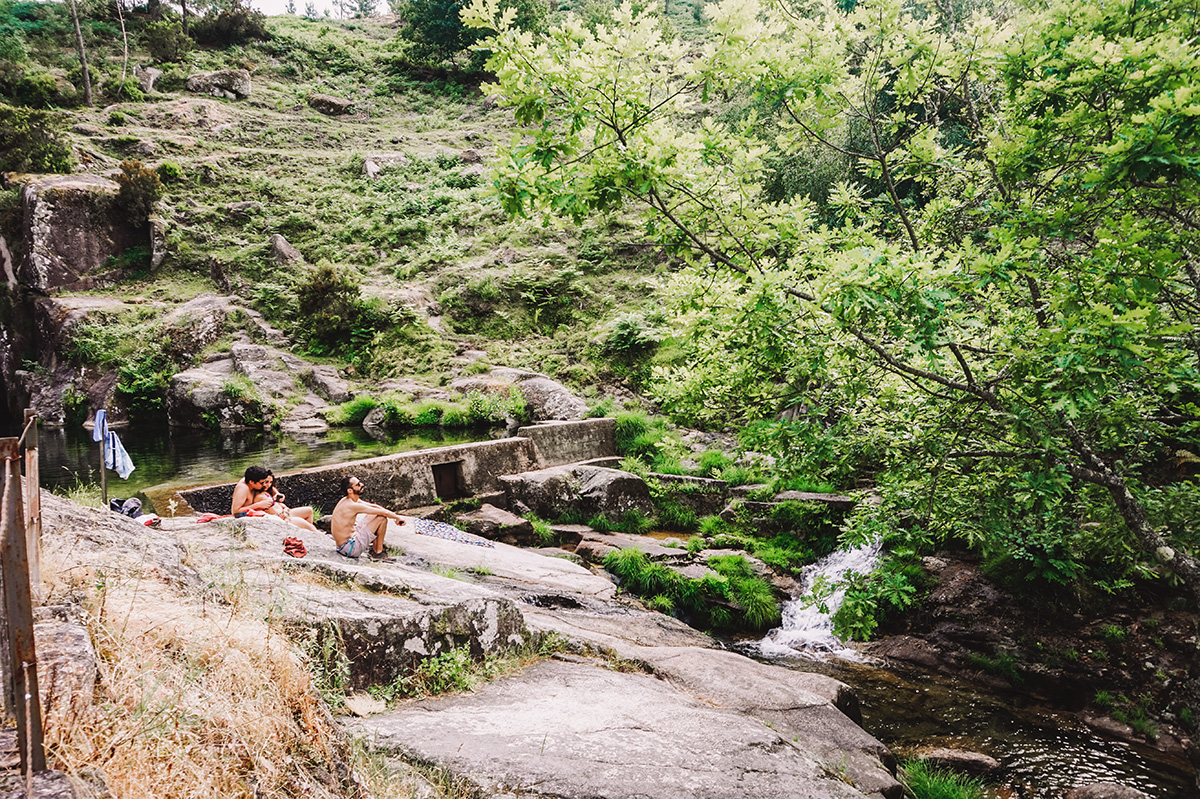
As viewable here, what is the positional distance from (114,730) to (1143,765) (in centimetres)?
890

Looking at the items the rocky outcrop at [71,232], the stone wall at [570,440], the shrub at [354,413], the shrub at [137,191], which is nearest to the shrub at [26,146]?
the rocky outcrop at [71,232]

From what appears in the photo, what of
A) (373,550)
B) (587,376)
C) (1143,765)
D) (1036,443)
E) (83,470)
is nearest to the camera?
(1036,443)

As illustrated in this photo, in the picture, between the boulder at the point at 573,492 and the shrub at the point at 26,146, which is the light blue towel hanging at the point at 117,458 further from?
the shrub at the point at 26,146

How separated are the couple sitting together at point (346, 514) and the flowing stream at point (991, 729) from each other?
4924mm

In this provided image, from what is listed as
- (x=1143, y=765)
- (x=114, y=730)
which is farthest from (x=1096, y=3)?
(x=1143, y=765)

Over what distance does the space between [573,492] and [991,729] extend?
283 inches

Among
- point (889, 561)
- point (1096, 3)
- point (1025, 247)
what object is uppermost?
point (1096, 3)

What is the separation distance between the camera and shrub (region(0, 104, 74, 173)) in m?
26.9

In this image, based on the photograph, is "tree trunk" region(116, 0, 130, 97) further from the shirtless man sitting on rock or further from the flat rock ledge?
the flat rock ledge

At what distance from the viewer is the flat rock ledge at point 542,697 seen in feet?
11.0

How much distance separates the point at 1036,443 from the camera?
4.63 metres

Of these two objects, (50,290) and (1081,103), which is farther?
(50,290)

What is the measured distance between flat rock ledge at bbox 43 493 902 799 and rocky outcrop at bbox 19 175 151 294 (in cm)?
2643

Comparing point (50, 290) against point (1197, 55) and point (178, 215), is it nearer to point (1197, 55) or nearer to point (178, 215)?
point (178, 215)
